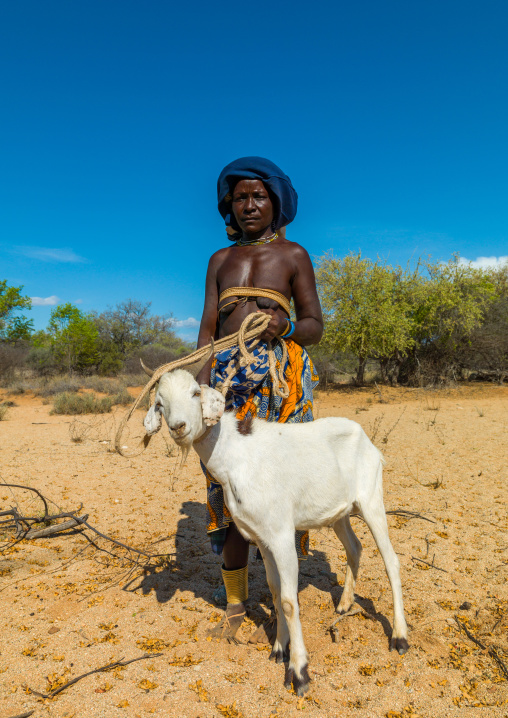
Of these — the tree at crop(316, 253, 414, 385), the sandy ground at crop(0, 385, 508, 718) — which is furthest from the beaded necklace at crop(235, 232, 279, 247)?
the tree at crop(316, 253, 414, 385)

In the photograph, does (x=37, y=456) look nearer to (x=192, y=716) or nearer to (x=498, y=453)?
(x=192, y=716)

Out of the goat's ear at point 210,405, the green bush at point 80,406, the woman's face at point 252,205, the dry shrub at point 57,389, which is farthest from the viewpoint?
the dry shrub at point 57,389

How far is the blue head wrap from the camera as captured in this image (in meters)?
2.69

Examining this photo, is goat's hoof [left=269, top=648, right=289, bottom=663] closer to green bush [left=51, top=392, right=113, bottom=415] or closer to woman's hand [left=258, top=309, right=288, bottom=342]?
woman's hand [left=258, top=309, right=288, bottom=342]

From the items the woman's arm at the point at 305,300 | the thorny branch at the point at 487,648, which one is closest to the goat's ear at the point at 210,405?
the woman's arm at the point at 305,300

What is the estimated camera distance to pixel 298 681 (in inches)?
85.7

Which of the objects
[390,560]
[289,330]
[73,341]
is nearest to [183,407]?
[289,330]

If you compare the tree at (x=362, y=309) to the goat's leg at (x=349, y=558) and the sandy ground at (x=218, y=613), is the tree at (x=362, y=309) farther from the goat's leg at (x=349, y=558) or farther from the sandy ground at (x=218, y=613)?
the goat's leg at (x=349, y=558)

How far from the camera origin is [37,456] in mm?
6848

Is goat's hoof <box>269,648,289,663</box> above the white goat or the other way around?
the other way around

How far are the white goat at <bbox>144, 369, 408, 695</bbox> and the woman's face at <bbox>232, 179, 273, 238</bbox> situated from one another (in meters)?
1.22

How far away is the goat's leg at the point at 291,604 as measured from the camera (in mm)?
A: 2158

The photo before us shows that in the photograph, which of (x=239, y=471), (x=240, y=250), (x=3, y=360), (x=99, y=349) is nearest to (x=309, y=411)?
(x=239, y=471)

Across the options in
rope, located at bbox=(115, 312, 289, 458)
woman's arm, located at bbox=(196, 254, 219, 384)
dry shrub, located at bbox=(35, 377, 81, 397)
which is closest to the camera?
rope, located at bbox=(115, 312, 289, 458)
